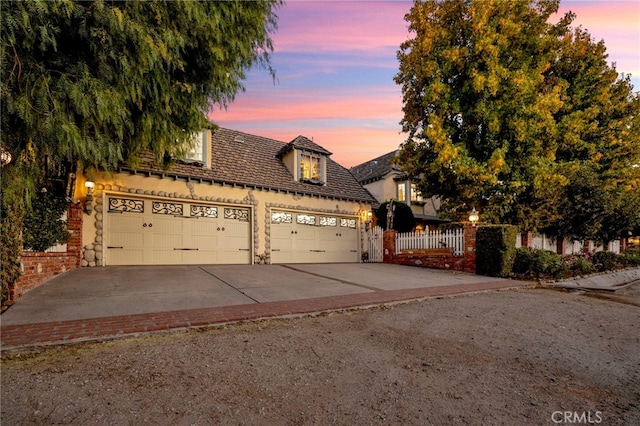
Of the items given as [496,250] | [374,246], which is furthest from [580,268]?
[374,246]

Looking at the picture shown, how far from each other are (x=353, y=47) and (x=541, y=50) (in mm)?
8395

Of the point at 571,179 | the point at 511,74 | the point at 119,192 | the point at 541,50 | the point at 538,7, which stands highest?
the point at 538,7

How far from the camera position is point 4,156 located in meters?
3.78

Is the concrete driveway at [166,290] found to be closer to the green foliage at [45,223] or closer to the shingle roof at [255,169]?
the green foliage at [45,223]

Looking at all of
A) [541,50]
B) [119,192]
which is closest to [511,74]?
[541,50]

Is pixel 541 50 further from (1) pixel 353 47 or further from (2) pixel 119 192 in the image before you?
(2) pixel 119 192

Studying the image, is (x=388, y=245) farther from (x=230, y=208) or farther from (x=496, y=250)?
(x=230, y=208)

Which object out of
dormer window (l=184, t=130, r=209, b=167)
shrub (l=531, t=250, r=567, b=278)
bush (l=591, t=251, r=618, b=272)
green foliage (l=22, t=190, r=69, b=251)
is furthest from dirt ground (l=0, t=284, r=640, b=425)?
bush (l=591, t=251, r=618, b=272)

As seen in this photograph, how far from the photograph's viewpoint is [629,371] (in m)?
3.08

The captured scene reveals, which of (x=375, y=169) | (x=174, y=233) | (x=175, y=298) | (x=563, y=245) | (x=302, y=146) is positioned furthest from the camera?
(x=375, y=169)

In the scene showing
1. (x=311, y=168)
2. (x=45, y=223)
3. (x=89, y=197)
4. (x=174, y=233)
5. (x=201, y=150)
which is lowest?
(x=174, y=233)

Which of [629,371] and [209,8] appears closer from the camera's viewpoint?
[629,371]

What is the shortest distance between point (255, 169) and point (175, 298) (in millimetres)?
8635

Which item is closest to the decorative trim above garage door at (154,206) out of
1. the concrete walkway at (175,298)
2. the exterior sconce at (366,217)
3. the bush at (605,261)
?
the concrete walkway at (175,298)
